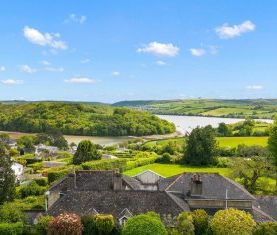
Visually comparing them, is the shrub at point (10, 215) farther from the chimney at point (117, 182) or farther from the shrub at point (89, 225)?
the chimney at point (117, 182)

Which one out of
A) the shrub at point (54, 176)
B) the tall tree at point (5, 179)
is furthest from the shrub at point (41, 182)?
the tall tree at point (5, 179)

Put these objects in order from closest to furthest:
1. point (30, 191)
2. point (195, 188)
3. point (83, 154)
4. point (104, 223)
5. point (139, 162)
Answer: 1. point (104, 223)
2. point (195, 188)
3. point (30, 191)
4. point (83, 154)
5. point (139, 162)

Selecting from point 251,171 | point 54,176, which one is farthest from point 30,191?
point 251,171

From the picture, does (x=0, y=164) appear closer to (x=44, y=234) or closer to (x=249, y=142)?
(x=44, y=234)

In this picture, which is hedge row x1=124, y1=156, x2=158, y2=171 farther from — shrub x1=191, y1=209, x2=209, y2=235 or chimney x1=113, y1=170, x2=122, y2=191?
shrub x1=191, y1=209, x2=209, y2=235

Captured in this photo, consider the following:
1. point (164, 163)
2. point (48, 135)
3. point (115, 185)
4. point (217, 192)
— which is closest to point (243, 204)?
point (217, 192)

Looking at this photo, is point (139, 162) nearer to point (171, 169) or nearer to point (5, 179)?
point (171, 169)

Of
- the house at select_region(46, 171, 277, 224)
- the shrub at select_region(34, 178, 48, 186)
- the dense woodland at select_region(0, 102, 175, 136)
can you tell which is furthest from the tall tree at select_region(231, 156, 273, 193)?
the dense woodland at select_region(0, 102, 175, 136)
